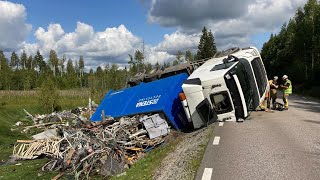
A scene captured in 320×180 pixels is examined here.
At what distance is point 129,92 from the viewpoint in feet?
58.1

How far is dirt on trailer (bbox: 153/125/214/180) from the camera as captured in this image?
8031 mm

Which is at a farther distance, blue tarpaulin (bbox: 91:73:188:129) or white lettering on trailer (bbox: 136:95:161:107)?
white lettering on trailer (bbox: 136:95:161:107)

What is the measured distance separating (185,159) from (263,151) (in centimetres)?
192

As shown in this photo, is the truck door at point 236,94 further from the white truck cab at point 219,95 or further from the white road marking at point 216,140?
the white road marking at point 216,140

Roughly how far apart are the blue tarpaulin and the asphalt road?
2098mm

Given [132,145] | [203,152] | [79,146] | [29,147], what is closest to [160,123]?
[132,145]

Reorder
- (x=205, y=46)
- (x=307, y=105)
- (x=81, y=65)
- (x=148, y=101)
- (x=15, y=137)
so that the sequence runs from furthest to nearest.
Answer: (x=81, y=65) → (x=205, y=46) → (x=15, y=137) → (x=307, y=105) → (x=148, y=101)

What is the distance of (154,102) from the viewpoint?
14.8 m

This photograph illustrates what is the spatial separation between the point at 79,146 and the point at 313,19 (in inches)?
1722

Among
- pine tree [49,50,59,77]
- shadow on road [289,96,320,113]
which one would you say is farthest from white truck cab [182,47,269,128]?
pine tree [49,50,59,77]

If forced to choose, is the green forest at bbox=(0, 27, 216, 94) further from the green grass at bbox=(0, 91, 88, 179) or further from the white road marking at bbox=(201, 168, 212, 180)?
the white road marking at bbox=(201, 168, 212, 180)

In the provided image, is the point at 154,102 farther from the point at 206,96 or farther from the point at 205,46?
the point at 205,46

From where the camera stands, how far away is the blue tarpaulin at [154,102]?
14398 millimetres

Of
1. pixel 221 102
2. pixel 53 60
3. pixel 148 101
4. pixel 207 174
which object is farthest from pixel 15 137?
pixel 53 60
